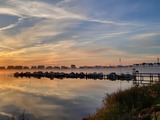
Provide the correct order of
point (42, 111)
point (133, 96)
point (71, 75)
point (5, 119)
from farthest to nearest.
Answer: point (71, 75) < point (42, 111) < point (5, 119) < point (133, 96)

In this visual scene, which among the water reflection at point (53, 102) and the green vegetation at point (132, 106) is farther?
the water reflection at point (53, 102)

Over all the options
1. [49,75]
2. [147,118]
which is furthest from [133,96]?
[49,75]

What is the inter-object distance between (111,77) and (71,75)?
26.9m

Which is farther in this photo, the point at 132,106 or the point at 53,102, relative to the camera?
the point at 53,102

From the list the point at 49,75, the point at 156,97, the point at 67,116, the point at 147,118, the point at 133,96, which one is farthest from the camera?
the point at 49,75

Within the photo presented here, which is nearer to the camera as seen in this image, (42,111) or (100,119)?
(100,119)

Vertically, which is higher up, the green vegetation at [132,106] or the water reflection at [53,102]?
the green vegetation at [132,106]

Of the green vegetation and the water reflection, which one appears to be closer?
the green vegetation

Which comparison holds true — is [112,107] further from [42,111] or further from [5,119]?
[42,111]

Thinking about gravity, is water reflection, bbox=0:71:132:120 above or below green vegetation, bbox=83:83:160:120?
below

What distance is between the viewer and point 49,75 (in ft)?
460

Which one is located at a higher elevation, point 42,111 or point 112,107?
point 112,107

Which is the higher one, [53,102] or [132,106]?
[132,106]

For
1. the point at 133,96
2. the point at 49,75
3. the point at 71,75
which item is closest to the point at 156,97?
the point at 133,96
